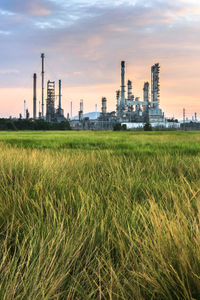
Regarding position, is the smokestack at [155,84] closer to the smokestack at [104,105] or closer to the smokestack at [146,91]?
the smokestack at [146,91]

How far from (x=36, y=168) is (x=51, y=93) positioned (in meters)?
47.9

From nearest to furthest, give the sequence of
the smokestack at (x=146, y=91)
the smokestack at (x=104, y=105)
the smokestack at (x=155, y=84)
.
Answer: the smokestack at (x=155, y=84)
the smokestack at (x=146, y=91)
the smokestack at (x=104, y=105)

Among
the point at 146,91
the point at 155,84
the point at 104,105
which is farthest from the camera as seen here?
the point at 104,105

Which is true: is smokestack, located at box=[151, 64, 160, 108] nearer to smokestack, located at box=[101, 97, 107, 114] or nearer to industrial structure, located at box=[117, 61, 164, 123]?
industrial structure, located at box=[117, 61, 164, 123]

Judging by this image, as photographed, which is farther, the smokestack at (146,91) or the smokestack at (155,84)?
the smokestack at (146,91)

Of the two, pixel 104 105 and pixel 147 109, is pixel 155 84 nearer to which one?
pixel 147 109

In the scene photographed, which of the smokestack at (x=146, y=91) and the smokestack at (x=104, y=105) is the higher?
the smokestack at (x=146, y=91)

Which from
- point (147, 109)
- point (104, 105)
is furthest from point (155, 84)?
point (104, 105)

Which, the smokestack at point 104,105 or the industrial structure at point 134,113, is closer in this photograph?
the industrial structure at point 134,113

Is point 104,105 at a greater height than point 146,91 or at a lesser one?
lesser

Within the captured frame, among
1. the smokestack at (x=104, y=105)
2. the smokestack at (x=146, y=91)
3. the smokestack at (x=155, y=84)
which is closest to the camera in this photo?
the smokestack at (x=155, y=84)

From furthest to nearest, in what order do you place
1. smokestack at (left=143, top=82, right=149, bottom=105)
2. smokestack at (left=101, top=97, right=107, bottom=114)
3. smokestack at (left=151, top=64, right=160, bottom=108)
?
smokestack at (left=101, top=97, right=107, bottom=114) < smokestack at (left=143, top=82, right=149, bottom=105) < smokestack at (left=151, top=64, right=160, bottom=108)

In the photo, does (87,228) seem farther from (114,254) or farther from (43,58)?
Result: (43,58)

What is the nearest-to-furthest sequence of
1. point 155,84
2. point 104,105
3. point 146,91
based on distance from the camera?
point 155,84
point 146,91
point 104,105
